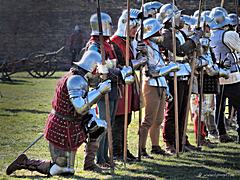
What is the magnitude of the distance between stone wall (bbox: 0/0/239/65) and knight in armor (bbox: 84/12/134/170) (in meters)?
21.7

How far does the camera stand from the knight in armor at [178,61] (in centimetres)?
920

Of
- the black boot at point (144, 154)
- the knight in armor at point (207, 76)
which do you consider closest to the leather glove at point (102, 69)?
the black boot at point (144, 154)

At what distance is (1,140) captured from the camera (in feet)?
34.7

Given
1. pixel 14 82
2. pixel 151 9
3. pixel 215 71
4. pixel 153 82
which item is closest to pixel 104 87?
pixel 153 82

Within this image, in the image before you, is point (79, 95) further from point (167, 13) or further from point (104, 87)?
point (167, 13)

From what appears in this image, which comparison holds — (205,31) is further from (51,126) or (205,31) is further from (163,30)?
(51,126)

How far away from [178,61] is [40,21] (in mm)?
22037

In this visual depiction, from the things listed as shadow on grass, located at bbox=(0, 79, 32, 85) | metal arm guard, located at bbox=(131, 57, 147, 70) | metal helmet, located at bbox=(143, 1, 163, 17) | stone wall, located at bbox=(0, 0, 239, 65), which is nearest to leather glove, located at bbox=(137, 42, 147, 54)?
metal arm guard, located at bbox=(131, 57, 147, 70)

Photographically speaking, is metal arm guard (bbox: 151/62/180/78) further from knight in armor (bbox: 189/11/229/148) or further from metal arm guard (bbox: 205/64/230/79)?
metal arm guard (bbox: 205/64/230/79)

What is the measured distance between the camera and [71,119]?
299 inches

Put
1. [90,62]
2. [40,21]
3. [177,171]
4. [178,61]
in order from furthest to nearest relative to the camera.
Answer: [40,21], [178,61], [177,171], [90,62]

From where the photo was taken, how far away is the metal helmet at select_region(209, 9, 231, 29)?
10.4 m

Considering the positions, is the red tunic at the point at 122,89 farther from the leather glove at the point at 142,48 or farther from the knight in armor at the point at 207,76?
the knight in armor at the point at 207,76

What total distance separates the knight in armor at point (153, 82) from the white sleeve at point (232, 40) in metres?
1.49
